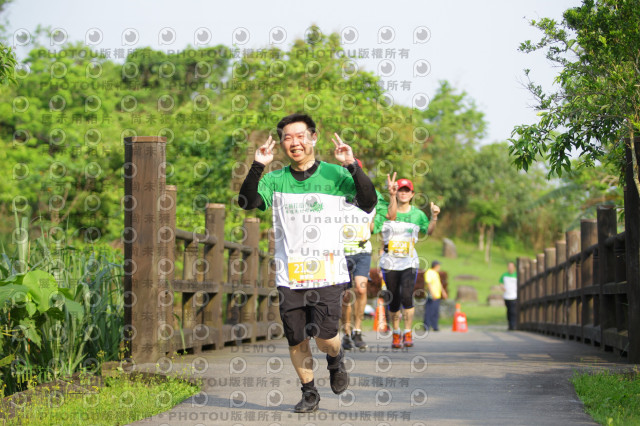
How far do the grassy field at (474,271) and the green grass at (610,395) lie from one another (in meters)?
26.8

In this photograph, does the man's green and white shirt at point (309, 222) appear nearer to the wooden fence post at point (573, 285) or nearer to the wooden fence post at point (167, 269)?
the wooden fence post at point (167, 269)

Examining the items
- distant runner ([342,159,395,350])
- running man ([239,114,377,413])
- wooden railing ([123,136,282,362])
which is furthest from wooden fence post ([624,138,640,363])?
wooden railing ([123,136,282,362])

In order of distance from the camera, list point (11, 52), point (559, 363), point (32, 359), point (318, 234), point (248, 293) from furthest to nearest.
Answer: point (248, 293) < point (559, 363) < point (32, 359) < point (11, 52) < point (318, 234)

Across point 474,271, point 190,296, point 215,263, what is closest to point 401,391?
point 190,296

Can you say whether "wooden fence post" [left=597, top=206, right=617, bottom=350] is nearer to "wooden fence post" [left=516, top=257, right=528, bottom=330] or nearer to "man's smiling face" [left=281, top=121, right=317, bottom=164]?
"man's smiling face" [left=281, top=121, right=317, bottom=164]

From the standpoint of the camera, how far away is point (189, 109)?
1252 inches

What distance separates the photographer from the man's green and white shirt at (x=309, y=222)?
18.3 feet

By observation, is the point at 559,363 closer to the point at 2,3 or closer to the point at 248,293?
the point at 248,293

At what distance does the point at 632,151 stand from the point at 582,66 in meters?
0.80

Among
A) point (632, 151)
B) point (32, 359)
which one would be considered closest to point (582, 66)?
point (632, 151)

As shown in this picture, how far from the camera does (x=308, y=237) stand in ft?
18.4

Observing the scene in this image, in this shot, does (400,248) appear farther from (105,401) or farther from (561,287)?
(561,287)

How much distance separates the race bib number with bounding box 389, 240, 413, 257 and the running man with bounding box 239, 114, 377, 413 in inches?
175

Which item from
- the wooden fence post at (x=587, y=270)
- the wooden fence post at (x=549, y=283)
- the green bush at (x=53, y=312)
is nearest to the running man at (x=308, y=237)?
the green bush at (x=53, y=312)
